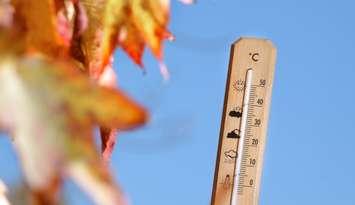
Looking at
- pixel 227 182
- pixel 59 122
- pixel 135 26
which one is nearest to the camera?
pixel 59 122

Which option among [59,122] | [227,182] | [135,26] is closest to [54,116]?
[59,122]

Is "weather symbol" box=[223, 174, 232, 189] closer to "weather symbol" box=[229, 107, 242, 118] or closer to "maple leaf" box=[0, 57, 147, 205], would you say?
"weather symbol" box=[229, 107, 242, 118]

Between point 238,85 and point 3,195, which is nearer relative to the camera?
point 3,195

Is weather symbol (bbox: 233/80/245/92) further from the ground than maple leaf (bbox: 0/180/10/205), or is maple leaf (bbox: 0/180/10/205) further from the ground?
weather symbol (bbox: 233/80/245/92)

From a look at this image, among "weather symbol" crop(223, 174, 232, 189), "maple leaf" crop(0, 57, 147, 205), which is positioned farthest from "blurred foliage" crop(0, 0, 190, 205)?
"weather symbol" crop(223, 174, 232, 189)

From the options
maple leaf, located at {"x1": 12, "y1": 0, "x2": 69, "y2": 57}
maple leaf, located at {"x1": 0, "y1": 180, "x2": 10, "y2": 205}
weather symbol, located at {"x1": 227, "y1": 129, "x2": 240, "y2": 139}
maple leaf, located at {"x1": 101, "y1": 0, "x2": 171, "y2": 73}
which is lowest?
maple leaf, located at {"x1": 0, "y1": 180, "x2": 10, "y2": 205}

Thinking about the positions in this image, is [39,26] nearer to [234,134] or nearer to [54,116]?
[54,116]
